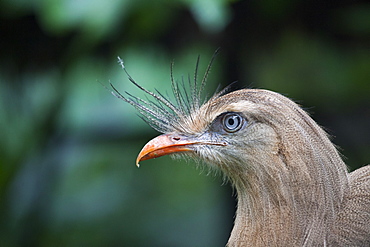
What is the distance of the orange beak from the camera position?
2121mm

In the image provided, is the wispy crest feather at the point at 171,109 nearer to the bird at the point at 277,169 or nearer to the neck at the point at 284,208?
the bird at the point at 277,169

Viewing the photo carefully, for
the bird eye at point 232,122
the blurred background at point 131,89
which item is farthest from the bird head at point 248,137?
the blurred background at point 131,89

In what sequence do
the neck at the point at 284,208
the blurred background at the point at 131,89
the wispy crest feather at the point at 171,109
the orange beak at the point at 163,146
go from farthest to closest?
1. the blurred background at the point at 131,89
2. the wispy crest feather at the point at 171,109
3. the orange beak at the point at 163,146
4. the neck at the point at 284,208

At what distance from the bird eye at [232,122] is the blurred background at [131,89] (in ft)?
2.84

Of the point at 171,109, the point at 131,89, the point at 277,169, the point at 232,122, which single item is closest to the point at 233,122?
the point at 232,122

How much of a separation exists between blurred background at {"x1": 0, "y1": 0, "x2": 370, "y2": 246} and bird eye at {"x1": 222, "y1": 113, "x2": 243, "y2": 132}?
2.84ft

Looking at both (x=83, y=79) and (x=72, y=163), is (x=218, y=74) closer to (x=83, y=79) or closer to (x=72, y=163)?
(x=83, y=79)

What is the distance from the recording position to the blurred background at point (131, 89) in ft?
10.9

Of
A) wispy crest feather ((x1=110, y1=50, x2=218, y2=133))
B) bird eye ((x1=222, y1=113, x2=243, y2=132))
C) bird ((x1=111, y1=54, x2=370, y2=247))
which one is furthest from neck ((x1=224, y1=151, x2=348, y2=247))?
wispy crest feather ((x1=110, y1=50, x2=218, y2=133))

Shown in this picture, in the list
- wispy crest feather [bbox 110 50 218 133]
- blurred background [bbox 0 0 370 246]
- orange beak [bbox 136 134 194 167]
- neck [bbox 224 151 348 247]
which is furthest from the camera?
blurred background [bbox 0 0 370 246]

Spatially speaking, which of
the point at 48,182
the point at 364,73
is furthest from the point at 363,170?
the point at 48,182

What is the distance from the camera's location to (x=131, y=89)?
3.19m

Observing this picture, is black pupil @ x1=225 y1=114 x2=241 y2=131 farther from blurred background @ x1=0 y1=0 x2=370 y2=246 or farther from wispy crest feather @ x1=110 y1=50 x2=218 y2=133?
blurred background @ x1=0 y1=0 x2=370 y2=246

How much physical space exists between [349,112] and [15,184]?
7.21 ft
